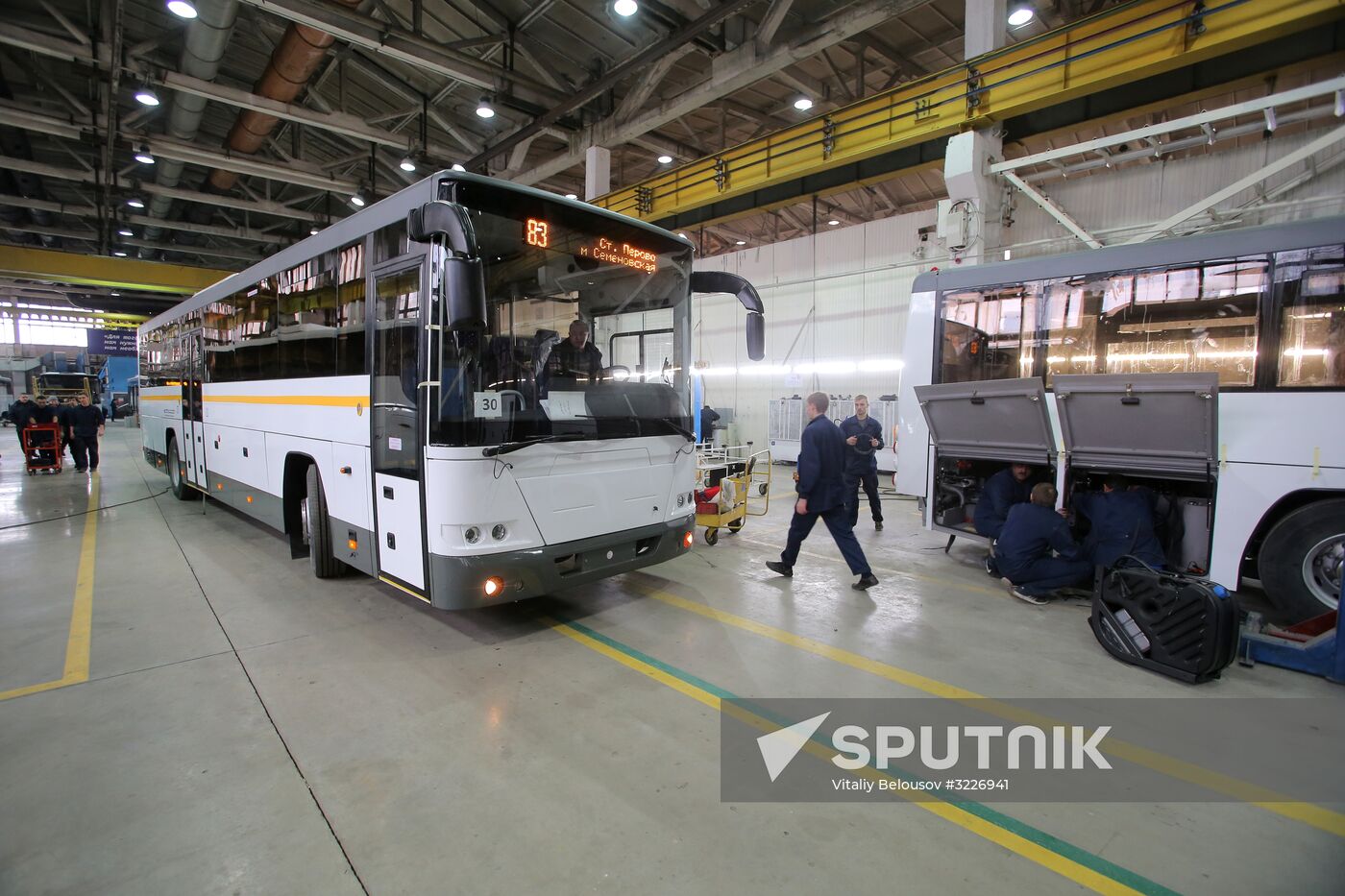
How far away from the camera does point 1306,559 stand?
4789mm

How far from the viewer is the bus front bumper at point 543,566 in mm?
3906

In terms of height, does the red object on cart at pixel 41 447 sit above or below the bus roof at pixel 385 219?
below

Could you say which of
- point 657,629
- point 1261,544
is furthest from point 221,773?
point 1261,544

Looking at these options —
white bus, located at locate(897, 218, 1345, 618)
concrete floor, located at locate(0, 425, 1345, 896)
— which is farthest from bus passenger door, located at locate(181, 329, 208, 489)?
white bus, located at locate(897, 218, 1345, 618)

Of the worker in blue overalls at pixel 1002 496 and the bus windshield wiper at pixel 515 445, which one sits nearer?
the bus windshield wiper at pixel 515 445

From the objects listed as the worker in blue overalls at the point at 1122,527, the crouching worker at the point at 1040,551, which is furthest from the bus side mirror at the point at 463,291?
the worker in blue overalls at the point at 1122,527

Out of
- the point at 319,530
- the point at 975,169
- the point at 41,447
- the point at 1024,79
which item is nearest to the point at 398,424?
the point at 319,530

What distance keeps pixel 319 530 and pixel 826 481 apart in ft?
15.7

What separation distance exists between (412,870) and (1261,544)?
6593mm

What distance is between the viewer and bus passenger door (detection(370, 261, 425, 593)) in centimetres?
407

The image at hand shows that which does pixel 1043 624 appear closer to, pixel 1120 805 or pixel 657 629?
pixel 1120 805

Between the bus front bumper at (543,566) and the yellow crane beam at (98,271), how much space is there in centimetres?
2073

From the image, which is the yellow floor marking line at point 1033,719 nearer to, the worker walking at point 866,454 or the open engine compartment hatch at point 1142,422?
the open engine compartment hatch at point 1142,422

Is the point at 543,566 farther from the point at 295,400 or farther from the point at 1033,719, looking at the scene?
the point at 295,400
